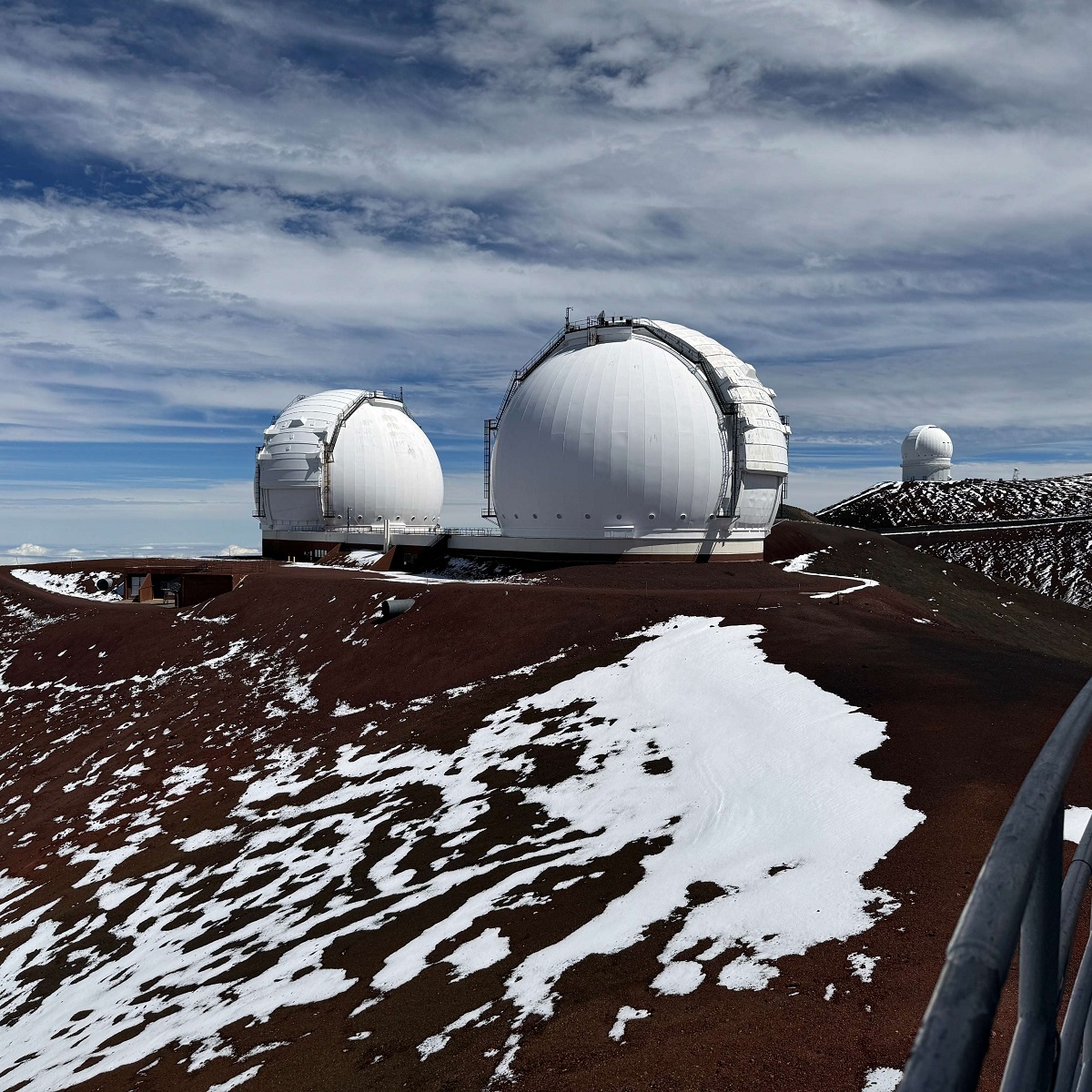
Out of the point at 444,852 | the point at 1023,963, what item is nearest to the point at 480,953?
the point at 444,852

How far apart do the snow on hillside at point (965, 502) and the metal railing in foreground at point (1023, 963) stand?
3051 inches

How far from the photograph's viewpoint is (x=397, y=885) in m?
11.0

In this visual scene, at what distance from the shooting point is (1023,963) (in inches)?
69.5

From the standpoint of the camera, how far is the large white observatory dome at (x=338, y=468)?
Result: 50.7 meters

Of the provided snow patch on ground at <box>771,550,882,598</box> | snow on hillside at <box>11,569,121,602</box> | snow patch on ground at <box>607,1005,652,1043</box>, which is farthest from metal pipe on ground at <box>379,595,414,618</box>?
snow on hillside at <box>11,569,121,602</box>

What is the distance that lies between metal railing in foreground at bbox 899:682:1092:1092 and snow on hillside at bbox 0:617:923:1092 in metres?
5.34

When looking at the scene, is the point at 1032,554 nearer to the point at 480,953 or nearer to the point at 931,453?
the point at 931,453

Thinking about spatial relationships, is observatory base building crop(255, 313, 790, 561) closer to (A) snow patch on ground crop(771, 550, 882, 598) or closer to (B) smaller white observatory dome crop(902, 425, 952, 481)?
(A) snow patch on ground crop(771, 550, 882, 598)

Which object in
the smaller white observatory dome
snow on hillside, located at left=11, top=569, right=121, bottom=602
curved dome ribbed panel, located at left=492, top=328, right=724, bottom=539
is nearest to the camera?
curved dome ribbed panel, located at left=492, top=328, right=724, bottom=539

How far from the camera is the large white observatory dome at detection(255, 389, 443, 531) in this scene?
166 ft

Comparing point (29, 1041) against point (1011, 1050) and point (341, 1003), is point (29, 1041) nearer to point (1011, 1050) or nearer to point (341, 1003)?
point (341, 1003)

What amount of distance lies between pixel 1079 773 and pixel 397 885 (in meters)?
8.92

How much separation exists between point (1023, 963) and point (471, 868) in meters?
9.89

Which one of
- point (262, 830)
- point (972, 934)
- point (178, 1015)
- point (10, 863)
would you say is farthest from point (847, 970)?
point (10, 863)
